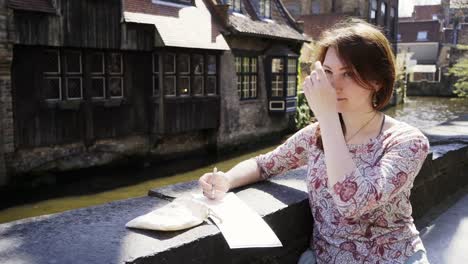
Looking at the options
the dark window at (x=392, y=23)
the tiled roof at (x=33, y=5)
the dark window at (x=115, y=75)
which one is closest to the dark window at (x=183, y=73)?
the dark window at (x=115, y=75)

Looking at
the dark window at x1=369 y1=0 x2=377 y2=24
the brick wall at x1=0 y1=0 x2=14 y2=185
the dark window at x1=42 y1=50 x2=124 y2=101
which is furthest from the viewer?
the dark window at x1=369 y1=0 x2=377 y2=24

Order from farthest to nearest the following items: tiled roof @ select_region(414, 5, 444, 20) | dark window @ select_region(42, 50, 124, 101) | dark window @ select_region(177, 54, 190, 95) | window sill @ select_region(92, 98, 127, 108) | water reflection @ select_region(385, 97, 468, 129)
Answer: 1. tiled roof @ select_region(414, 5, 444, 20)
2. water reflection @ select_region(385, 97, 468, 129)
3. dark window @ select_region(177, 54, 190, 95)
4. window sill @ select_region(92, 98, 127, 108)
5. dark window @ select_region(42, 50, 124, 101)

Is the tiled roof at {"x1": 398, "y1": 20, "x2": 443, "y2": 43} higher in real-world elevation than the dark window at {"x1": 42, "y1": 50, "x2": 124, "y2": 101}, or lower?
higher

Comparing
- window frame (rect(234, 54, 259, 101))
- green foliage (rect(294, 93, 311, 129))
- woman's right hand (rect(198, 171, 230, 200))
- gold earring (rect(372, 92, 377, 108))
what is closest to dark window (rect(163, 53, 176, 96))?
window frame (rect(234, 54, 259, 101))

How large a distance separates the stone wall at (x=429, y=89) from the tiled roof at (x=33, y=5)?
37.3 meters

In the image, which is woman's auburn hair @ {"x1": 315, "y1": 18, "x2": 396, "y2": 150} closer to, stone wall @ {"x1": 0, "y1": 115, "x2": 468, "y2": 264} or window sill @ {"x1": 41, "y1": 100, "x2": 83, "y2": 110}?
stone wall @ {"x1": 0, "y1": 115, "x2": 468, "y2": 264}

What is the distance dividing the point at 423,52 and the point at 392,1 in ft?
58.7

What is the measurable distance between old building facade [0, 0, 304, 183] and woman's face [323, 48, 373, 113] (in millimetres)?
9301

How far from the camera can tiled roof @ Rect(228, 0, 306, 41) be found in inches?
614

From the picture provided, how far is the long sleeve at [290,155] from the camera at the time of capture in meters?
2.15

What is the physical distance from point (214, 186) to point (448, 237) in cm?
167

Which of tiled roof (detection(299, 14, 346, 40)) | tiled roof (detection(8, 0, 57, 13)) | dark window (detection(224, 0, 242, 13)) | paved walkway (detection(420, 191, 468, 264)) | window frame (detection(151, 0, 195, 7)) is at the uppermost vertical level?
tiled roof (detection(299, 14, 346, 40))

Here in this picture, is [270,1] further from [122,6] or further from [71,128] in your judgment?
[71,128]

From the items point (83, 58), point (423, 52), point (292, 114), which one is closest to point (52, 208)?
point (83, 58)
